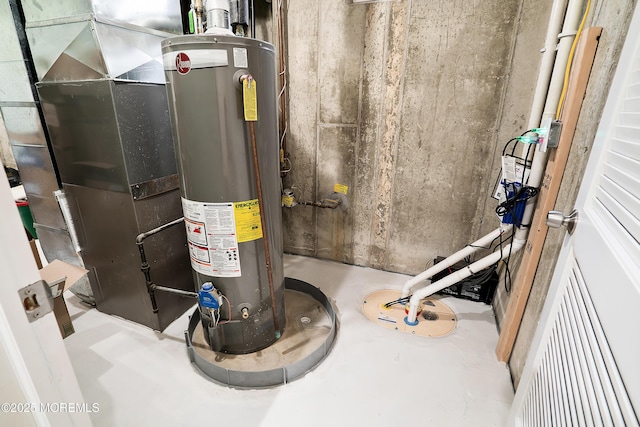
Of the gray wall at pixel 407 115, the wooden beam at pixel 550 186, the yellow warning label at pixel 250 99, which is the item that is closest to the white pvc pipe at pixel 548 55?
the wooden beam at pixel 550 186

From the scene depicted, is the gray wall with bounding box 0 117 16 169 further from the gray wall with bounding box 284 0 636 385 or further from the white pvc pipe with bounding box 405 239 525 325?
the white pvc pipe with bounding box 405 239 525 325

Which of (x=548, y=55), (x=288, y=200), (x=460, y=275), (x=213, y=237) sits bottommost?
(x=460, y=275)

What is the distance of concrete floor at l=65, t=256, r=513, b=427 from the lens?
1.38 metres

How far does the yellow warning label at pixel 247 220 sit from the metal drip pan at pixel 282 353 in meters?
0.67

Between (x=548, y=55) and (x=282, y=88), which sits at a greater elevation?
(x=548, y=55)

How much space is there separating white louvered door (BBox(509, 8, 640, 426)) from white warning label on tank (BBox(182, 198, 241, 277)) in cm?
124

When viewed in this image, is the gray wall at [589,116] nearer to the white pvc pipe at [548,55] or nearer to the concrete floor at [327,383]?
the white pvc pipe at [548,55]

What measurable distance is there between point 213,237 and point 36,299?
817 mm

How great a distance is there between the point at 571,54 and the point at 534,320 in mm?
1160

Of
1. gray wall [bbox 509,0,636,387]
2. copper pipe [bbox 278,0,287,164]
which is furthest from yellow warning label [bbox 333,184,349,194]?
gray wall [bbox 509,0,636,387]

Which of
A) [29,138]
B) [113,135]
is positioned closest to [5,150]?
[29,138]

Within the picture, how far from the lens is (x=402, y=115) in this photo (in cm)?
217

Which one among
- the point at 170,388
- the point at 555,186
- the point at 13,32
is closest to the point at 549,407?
the point at 555,186

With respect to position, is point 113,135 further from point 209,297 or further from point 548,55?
point 548,55
